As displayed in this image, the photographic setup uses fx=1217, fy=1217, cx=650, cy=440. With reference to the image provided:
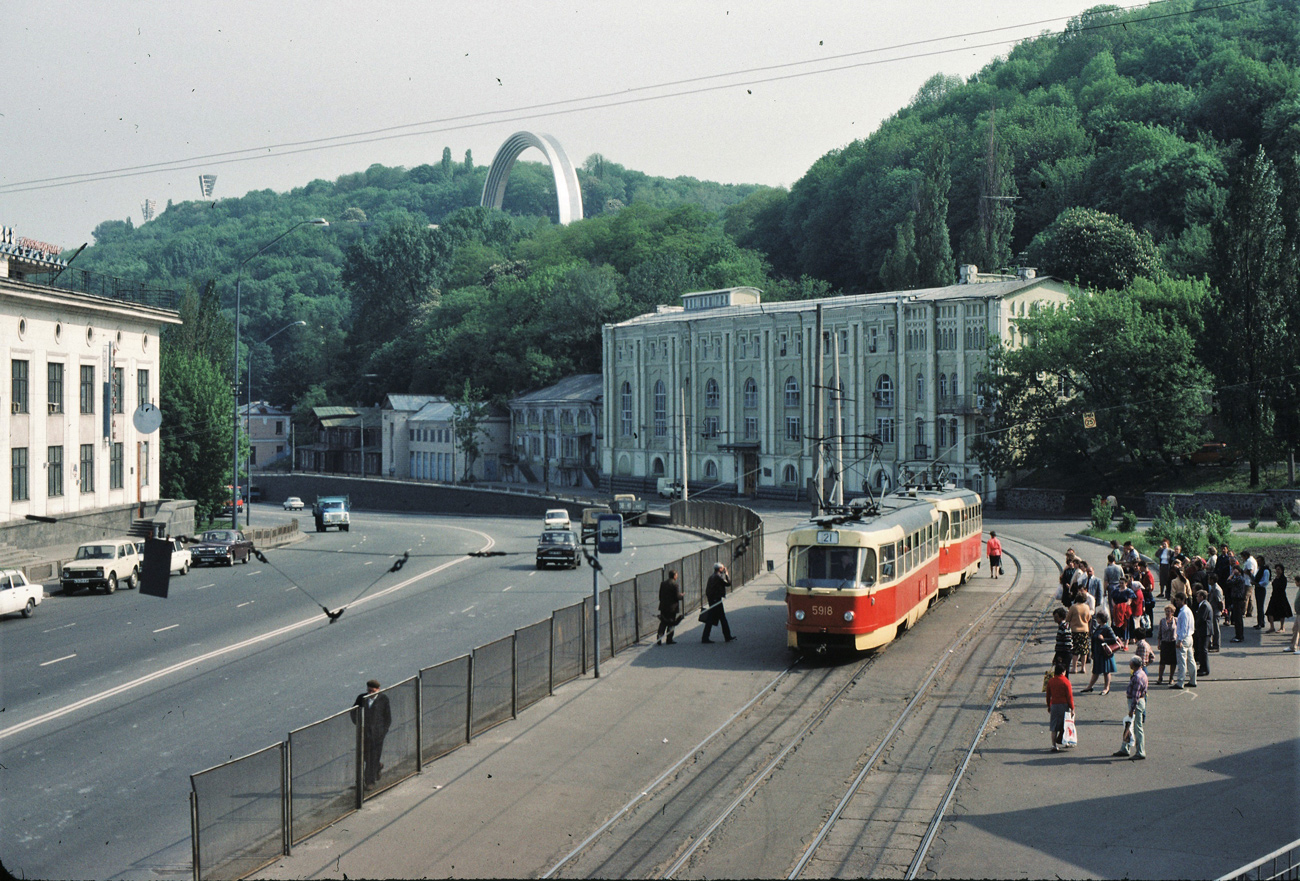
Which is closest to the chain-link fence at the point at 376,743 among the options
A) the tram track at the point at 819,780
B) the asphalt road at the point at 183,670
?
the asphalt road at the point at 183,670

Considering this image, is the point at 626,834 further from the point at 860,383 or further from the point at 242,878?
the point at 860,383

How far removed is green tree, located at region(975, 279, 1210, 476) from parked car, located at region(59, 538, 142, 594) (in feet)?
138

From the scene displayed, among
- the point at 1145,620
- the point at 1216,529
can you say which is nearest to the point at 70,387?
the point at 1145,620

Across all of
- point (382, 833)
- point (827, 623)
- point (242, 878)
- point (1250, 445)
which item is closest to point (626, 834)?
point (382, 833)

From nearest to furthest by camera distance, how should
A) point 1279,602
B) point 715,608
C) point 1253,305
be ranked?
point 1279,602 → point 715,608 → point 1253,305

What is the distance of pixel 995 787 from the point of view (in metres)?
15.3

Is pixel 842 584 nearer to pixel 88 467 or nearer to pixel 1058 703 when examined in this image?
pixel 1058 703

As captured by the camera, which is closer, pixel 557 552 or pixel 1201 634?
pixel 1201 634

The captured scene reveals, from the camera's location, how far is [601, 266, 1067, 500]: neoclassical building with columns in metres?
72.8

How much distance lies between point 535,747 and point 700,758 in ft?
8.11

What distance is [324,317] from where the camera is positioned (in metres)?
184

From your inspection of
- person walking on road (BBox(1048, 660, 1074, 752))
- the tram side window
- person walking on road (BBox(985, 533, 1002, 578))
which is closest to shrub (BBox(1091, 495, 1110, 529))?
person walking on road (BBox(985, 533, 1002, 578))

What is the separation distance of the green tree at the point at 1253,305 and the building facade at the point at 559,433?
5389 cm

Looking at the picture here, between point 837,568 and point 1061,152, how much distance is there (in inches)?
3965
